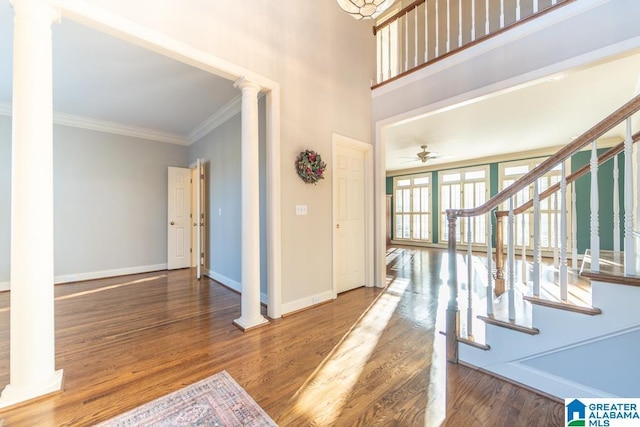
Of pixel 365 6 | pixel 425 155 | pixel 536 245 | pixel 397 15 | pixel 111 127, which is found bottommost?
pixel 536 245

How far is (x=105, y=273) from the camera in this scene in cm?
446

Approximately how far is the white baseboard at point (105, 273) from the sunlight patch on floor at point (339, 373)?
4.19 m

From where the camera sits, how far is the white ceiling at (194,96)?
8.50 ft

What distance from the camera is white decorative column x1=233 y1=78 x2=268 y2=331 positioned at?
8.20 feet

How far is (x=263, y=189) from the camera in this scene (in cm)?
309

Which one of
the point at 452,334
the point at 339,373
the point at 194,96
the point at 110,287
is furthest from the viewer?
the point at 110,287

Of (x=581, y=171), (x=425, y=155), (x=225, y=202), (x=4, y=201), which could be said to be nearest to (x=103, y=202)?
(x=4, y=201)

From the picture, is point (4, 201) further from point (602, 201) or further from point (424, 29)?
point (602, 201)

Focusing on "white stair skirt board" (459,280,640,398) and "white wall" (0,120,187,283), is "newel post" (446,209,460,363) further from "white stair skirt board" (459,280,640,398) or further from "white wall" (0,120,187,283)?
"white wall" (0,120,187,283)

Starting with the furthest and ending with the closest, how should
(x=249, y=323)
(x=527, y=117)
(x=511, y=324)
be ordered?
(x=527, y=117), (x=249, y=323), (x=511, y=324)

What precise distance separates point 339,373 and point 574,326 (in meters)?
1.40

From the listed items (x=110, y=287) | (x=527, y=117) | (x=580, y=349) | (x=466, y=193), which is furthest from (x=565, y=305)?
(x=466, y=193)

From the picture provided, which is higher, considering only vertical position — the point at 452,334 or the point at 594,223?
the point at 594,223

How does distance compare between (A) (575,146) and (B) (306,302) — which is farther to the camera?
(B) (306,302)
